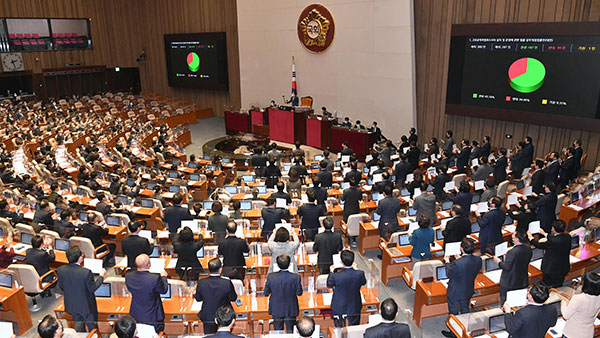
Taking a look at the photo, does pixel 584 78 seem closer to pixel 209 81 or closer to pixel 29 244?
pixel 29 244

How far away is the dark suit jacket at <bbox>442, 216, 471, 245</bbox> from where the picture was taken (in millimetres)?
7324

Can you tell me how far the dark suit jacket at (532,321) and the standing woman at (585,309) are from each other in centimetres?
37

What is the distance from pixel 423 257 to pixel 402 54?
10.8 m

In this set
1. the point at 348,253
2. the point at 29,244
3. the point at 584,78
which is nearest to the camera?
the point at 348,253

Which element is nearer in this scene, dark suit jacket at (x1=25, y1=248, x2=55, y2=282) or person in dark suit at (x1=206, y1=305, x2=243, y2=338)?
person in dark suit at (x1=206, y1=305, x2=243, y2=338)

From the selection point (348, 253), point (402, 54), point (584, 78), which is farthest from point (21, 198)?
point (584, 78)

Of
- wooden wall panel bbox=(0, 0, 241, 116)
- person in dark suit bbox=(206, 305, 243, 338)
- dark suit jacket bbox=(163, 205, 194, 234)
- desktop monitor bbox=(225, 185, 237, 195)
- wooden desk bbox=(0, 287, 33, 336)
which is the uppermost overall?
wooden wall panel bbox=(0, 0, 241, 116)

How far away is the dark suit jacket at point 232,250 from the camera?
6.55m

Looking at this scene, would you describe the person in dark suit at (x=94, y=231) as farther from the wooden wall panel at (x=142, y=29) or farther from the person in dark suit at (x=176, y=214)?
the wooden wall panel at (x=142, y=29)

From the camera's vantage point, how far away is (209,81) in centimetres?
2472

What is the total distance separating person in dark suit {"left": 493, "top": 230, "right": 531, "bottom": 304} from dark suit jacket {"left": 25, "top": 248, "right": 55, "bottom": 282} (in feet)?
23.5

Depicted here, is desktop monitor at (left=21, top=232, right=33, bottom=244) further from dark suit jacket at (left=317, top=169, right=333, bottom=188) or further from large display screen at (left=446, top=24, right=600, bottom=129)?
large display screen at (left=446, top=24, right=600, bottom=129)

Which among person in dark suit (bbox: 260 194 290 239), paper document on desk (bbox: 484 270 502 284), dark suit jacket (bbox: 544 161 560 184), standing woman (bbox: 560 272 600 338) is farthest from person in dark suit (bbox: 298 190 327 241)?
dark suit jacket (bbox: 544 161 560 184)

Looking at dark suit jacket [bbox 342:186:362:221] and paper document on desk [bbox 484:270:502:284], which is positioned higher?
dark suit jacket [bbox 342:186:362:221]
